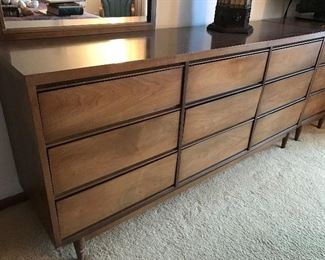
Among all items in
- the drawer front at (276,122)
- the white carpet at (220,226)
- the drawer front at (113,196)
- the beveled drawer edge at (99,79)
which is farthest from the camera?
the drawer front at (276,122)

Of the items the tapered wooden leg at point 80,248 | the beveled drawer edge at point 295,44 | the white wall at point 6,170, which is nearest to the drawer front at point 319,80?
the beveled drawer edge at point 295,44

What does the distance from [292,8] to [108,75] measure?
5.83ft

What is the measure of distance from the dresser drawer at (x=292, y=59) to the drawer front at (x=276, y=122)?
249 millimetres

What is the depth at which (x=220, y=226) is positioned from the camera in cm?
138

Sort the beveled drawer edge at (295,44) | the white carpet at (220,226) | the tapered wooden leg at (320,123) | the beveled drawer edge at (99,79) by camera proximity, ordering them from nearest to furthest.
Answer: the beveled drawer edge at (99,79) < the white carpet at (220,226) < the beveled drawer edge at (295,44) < the tapered wooden leg at (320,123)

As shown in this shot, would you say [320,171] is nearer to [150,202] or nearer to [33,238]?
[150,202]

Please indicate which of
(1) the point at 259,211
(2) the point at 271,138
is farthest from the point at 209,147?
(2) the point at 271,138

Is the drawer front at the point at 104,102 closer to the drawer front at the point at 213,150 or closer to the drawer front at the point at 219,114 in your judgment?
the drawer front at the point at 219,114

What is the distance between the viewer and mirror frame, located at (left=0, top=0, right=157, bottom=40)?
106 cm

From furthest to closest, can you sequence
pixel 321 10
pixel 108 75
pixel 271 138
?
1. pixel 321 10
2. pixel 271 138
3. pixel 108 75

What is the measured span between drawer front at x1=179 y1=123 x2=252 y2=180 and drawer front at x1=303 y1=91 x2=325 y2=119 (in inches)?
23.9

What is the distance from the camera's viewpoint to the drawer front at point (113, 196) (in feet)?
3.34

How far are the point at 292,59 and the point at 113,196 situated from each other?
43.4 inches

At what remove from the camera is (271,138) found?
174cm
